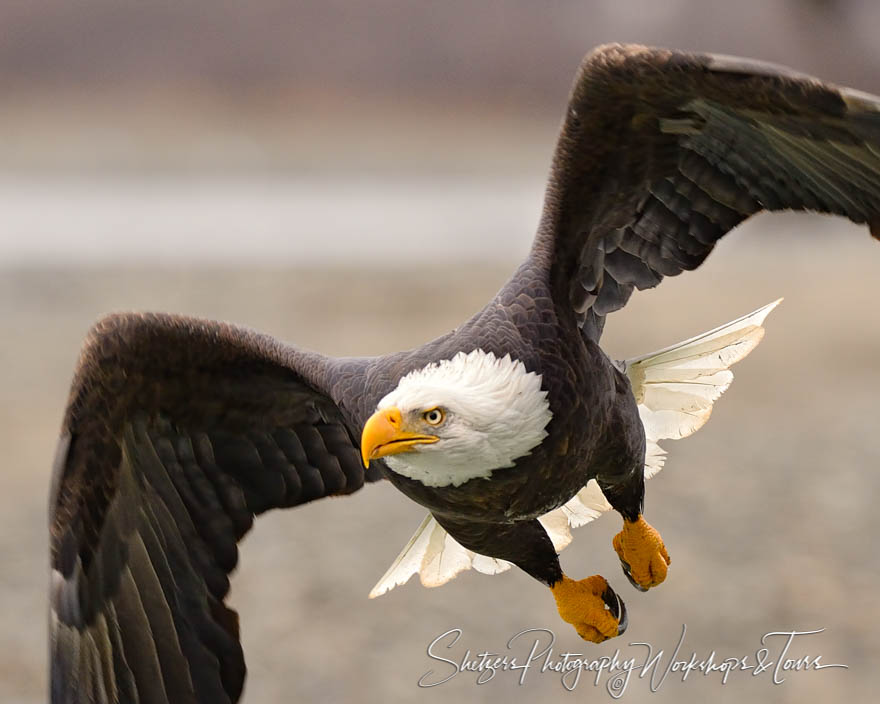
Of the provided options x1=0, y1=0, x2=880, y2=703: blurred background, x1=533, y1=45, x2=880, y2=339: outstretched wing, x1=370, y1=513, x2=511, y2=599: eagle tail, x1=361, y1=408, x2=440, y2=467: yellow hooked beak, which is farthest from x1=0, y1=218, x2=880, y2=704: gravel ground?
x1=361, y1=408, x2=440, y2=467: yellow hooked beak

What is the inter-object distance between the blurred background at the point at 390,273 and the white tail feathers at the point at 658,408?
140 inches

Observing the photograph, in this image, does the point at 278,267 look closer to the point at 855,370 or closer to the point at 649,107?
the point at 855,370

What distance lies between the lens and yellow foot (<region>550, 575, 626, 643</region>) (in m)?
4.34

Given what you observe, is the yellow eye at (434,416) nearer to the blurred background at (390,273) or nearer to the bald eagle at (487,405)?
the bald eagle at (487,405)

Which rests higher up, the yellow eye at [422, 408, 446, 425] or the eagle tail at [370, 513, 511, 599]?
the yellow eye at [422, 408, 446, 425]

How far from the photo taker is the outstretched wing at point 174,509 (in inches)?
173

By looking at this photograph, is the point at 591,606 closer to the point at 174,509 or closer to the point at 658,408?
the point at 658,408

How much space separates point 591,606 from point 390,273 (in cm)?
978

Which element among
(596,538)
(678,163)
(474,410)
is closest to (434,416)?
(474,410)

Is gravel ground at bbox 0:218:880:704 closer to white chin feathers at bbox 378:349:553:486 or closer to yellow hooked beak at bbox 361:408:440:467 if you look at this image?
white chin feathers at bbox 378:349:553:486

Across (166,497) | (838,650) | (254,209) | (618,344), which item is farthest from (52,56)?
(166,497)

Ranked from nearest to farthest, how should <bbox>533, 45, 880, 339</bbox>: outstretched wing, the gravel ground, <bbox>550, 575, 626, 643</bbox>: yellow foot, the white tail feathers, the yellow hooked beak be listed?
<bbox>533, 45, 880, 339</bbox>: outstretched wing, the yellow hooked beak, <bbox>550, 575, 626, 643</bbox>: yellow foot, the white tail feathers, the gravel ground

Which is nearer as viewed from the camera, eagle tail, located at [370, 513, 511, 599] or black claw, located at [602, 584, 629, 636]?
black claw, located at [602, 584, 629, 636]

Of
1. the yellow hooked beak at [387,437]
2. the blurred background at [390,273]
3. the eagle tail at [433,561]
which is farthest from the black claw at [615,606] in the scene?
the blurred background at [390,273]
